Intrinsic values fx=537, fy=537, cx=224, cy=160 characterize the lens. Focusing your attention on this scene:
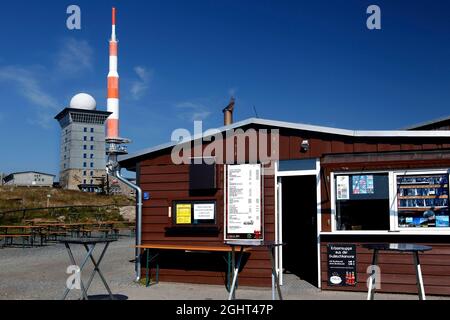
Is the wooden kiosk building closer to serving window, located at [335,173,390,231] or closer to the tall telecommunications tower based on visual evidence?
serving window, located at [335,173,390,231]

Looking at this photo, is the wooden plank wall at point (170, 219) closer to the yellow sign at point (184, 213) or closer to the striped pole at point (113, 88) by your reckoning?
the yellow sign at point (184, 213)

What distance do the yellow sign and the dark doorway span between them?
2.87 meters

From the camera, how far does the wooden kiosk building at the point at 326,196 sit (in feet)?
28.4

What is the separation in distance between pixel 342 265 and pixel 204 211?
2.66 m

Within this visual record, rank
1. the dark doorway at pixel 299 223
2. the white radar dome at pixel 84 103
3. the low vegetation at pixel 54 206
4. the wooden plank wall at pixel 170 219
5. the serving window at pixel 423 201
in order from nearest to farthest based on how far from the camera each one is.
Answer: the serving window at pixel 423 201, the wooden plank wall at pixel 170 219, the dark doorway at pixel 299 223, the low vegetation at pixel 54 206, the white radar dome at pixel 84 103

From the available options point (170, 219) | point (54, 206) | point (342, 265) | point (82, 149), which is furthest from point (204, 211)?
point (82, 149)

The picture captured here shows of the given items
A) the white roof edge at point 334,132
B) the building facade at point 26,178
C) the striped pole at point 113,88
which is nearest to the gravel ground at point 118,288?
the white roof edge at point 334,132

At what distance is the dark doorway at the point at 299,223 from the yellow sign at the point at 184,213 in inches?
113
